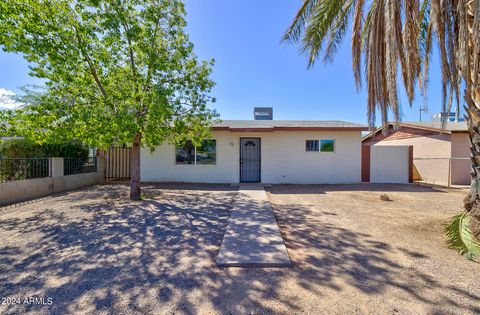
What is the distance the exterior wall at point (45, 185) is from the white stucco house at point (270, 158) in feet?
8.82

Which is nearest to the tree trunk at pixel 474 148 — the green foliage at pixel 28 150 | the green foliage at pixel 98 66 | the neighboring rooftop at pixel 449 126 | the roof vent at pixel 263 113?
the green foliage at pixel 98 66

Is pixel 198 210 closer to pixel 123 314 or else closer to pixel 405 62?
pixel 123 314

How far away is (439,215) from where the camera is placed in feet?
18.9

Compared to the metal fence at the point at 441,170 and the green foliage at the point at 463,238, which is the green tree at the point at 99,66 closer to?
the green foliage at the point at 463,238

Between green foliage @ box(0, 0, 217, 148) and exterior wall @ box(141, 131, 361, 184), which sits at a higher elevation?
green foliage @ box(0, 0, 217, 148)

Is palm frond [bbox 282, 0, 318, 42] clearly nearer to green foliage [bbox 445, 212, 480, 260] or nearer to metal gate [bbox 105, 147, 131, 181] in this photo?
green foliage [bbox 445, 212, 480, 260]

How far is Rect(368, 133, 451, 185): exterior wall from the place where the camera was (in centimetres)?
1226

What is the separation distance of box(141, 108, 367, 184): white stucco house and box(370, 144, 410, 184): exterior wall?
1.04 metres

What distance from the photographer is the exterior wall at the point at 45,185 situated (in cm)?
685

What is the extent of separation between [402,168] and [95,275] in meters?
13.8

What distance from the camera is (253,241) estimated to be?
4.04 meters

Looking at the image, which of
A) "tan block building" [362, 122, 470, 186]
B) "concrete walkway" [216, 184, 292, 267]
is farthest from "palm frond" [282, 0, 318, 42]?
"tan block building" [362, 122, 470, 186]

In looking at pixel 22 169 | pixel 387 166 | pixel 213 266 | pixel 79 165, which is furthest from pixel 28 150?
pixel 387 166

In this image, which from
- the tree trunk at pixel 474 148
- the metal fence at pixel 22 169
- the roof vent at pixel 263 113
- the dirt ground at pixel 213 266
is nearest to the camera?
the dirt ground at pixel 213 266
